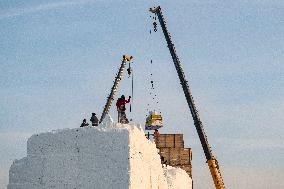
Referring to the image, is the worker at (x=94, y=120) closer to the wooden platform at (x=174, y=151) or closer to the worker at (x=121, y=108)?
the worker at (x=121, y=108)

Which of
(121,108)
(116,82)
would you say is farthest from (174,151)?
(121,108)

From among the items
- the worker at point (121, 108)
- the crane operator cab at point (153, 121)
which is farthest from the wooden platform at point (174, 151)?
the worker at point (121, 108)

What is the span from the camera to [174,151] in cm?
2634

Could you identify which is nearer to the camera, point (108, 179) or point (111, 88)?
point (108, 179)

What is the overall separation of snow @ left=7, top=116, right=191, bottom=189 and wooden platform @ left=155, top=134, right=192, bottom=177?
13.3m

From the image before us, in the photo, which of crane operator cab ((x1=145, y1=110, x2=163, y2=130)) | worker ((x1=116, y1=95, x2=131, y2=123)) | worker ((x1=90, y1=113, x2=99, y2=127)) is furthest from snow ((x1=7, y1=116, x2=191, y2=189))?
crane operator cab ((x1=145, y1=110, x2=163, y2=130))

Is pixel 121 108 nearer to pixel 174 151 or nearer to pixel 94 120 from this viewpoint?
pixel 94 120

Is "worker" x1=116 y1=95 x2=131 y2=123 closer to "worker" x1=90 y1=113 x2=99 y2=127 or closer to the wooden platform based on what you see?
"worker" x1=90 y1=113 x2=99 y2=127

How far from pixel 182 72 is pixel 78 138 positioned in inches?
594

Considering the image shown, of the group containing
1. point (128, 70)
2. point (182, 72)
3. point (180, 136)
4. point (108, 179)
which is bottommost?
point (108, 179)

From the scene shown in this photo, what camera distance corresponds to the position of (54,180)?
38.3 ft

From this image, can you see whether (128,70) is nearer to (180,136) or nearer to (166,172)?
(180,136)

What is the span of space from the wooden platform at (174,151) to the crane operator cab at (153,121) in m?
2.00

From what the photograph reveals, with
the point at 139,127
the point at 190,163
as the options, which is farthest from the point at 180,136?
the point at 139,127
